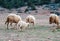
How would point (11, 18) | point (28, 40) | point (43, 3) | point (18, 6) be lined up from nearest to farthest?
point (28, 40) < point (11, 18) < point (18, 6) < point (43, 3)

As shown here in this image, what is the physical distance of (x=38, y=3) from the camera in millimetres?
43406

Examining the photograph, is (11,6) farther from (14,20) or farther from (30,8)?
(14,20)

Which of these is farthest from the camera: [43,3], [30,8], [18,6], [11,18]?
[43,3]

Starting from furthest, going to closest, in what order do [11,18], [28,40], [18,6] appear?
[18,6] → [11,18] → [28,40]

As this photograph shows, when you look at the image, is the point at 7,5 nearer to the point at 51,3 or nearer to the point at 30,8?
the point at 30,8

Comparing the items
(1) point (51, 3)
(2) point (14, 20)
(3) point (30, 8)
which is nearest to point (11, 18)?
(2) point (14, 20)

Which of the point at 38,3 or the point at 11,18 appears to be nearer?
the point at 11,18

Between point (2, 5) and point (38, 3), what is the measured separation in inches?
293

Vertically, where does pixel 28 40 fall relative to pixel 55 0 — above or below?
below

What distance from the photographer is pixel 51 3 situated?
138ft

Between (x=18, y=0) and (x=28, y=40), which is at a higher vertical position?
(x=18, y=0)

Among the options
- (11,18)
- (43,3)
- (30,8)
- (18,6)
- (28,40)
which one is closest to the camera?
(28,40)

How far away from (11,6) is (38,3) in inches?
252

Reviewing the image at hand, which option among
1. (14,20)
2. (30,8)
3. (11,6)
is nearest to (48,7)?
(30,8)
